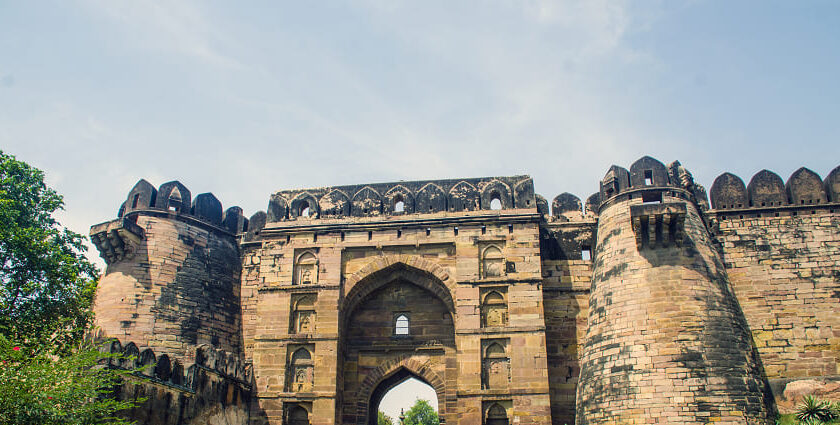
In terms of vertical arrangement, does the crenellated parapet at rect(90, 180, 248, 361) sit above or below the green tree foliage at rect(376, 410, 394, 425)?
above

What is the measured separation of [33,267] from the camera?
16344mm

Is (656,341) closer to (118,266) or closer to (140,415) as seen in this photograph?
(140,415)

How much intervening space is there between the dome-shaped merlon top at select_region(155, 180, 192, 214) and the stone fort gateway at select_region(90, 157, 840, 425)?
1.4 inches

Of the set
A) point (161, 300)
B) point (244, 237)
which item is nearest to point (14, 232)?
point (161, 300)

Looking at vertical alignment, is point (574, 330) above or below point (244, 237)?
below

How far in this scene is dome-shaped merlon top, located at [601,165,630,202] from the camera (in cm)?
1609

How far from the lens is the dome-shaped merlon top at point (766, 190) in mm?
16641

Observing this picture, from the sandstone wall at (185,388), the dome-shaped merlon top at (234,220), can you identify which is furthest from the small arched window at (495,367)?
the dome-shaped merlon top at (234,220)

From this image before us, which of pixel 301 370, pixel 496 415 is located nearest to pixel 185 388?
pixel 301 370

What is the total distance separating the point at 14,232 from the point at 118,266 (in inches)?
90.7

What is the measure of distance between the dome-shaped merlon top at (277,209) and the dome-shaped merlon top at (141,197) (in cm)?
288

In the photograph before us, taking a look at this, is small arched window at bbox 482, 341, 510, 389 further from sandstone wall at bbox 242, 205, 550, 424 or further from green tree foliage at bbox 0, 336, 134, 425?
green tree foliage at bbox 0, 336, 134, 425

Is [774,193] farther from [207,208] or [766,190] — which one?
[207,208]

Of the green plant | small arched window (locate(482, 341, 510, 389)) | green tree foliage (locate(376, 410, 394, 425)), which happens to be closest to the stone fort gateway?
small arched window (locate(482, 341, 510, 389))
